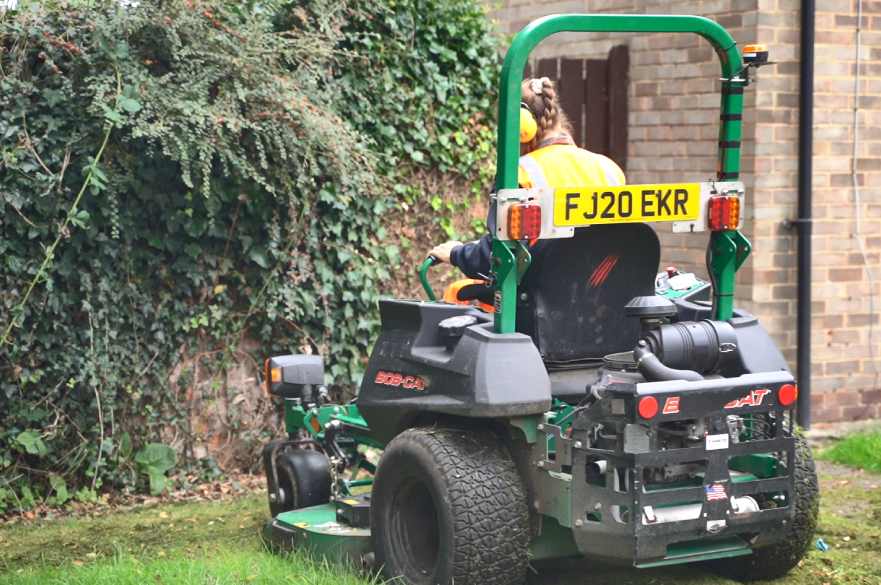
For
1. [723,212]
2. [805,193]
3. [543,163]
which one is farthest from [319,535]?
[805,193]

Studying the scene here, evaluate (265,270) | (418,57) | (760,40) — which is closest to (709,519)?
(265,270)

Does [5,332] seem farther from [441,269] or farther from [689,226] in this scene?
[689,226]

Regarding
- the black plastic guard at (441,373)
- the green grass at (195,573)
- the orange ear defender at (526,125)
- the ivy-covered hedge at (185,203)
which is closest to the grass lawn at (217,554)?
the green grass at (195,573)

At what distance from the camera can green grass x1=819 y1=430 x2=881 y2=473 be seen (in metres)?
7.64

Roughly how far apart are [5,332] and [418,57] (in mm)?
2697

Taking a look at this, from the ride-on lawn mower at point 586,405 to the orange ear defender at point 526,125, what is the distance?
47 centimetres

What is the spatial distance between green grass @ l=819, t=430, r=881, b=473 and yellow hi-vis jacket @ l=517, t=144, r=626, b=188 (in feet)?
10.8

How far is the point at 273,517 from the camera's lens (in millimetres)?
5902

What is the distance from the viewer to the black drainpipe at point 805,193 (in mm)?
8188

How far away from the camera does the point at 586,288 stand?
4.97 m

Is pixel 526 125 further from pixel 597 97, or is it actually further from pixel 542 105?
pixel 597 97

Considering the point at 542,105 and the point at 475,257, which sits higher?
the point at 542,105

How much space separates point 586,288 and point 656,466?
30.2 inches

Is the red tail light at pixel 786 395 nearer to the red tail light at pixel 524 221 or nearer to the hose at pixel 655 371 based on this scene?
the hose at pixel 655 371
